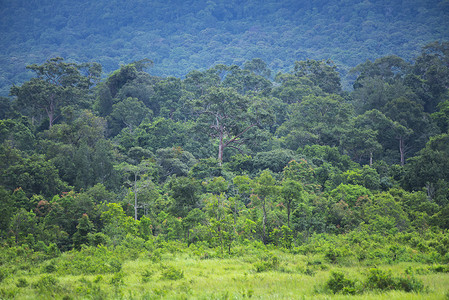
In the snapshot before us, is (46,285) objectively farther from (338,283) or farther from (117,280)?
(338,283)

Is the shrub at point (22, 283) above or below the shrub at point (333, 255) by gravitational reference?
above

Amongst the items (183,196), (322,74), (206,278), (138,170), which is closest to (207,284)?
(206,278)

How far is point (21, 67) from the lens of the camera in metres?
96.2

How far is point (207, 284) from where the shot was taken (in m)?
9.96

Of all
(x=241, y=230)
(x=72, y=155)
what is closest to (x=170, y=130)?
(x=72, y=155)

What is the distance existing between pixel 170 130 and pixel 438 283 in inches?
1408

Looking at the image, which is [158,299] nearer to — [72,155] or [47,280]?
[47,280]

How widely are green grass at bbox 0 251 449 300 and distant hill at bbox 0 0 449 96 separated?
78.8 metres

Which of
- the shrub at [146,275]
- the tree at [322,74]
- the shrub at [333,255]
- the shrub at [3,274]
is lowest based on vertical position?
the shrub at [333,255]

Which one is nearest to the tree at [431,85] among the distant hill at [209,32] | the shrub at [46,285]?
the distant hill at [209,32]

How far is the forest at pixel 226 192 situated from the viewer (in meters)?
10.8

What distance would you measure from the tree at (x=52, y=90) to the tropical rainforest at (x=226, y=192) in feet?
0.73

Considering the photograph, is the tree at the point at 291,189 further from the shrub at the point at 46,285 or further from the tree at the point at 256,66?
the tree at the point at 256,66

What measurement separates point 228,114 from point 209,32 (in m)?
134
